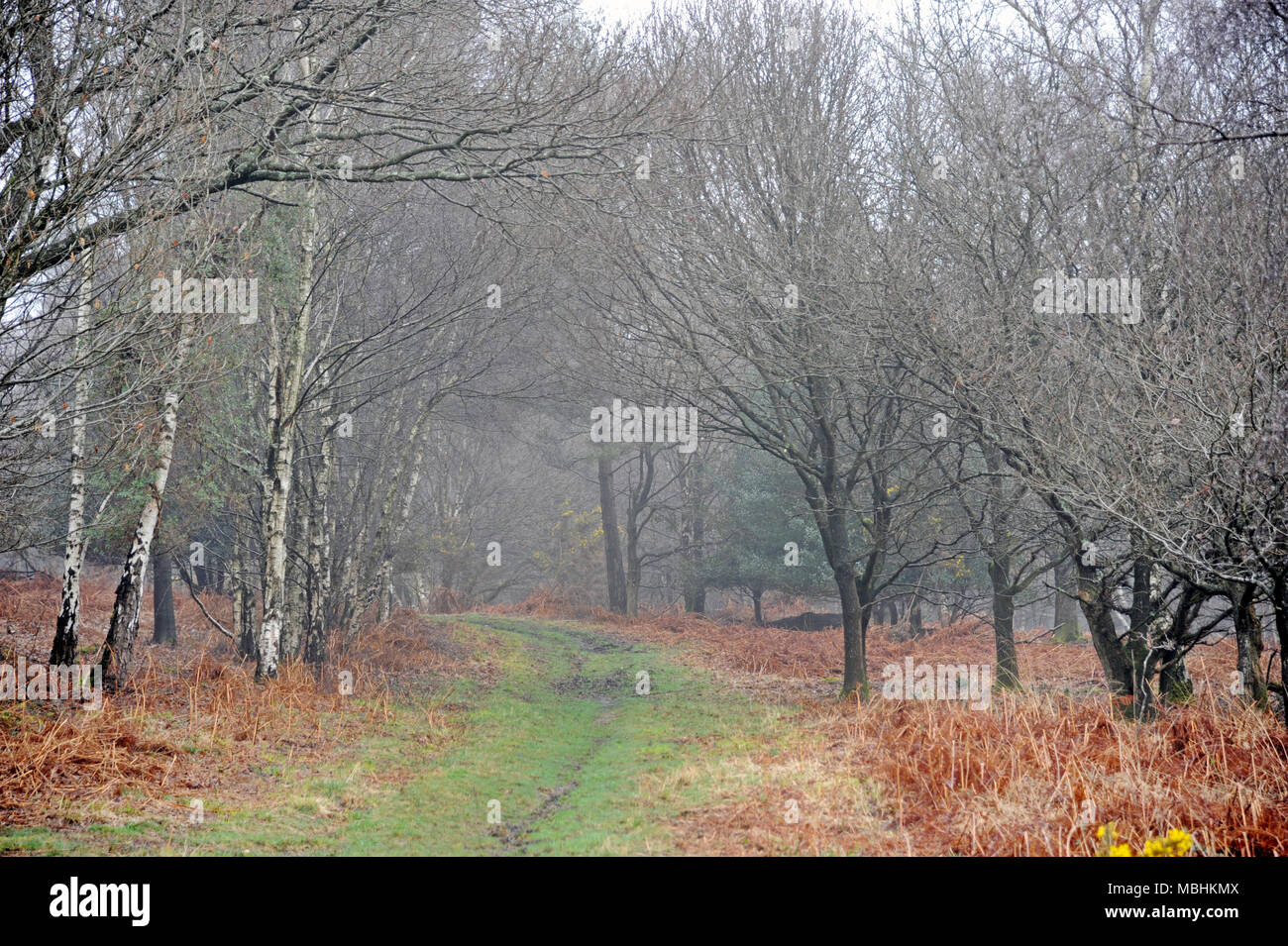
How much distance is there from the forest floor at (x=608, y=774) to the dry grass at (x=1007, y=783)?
23mm

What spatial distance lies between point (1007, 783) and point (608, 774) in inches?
157

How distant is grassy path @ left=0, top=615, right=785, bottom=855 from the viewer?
253 inches

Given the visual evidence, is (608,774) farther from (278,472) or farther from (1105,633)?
(278,472)

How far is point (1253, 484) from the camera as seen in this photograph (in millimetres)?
6035

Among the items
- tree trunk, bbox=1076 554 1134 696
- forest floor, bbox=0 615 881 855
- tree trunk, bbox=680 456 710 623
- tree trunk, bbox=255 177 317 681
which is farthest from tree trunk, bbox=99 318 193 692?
tree trunk, bbox=680 456 710 623

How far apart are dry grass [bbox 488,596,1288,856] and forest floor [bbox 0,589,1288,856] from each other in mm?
23

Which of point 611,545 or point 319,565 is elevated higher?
point 611,545

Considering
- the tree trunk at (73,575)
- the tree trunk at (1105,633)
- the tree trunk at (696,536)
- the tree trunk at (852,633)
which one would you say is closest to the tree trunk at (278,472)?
the tree trunk at (73,575)

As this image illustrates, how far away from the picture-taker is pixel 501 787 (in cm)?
871

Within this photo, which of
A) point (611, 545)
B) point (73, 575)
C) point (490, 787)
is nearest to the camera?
point (490, 787)

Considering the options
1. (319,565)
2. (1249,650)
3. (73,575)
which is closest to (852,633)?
(1249,650)
